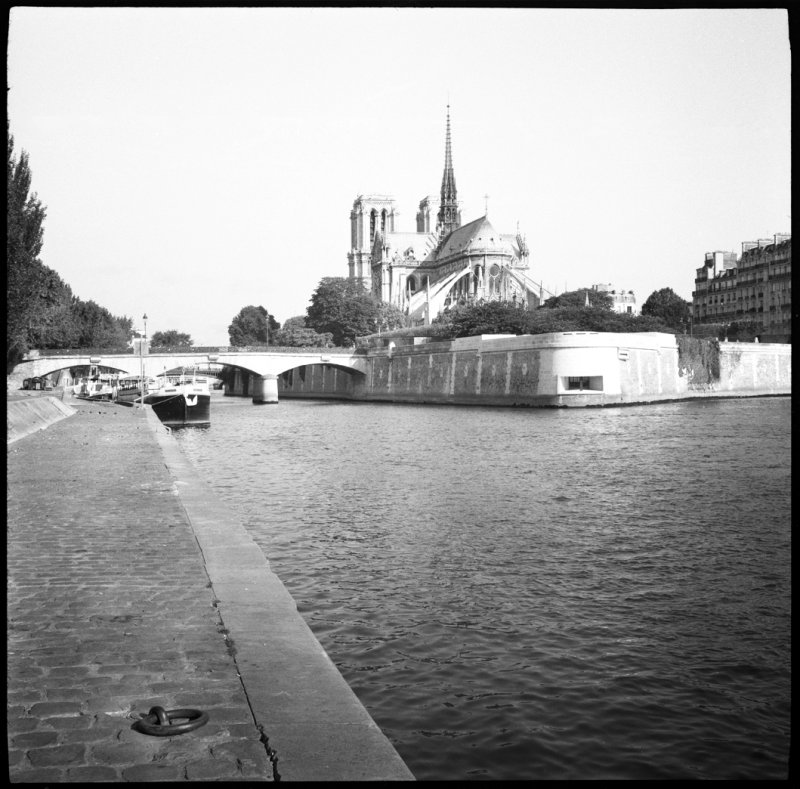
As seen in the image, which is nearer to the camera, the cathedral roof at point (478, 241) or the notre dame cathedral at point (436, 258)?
the notre dame cathedral at point (436, 258)

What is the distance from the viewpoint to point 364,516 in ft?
42.2

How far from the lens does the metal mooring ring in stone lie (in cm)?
384

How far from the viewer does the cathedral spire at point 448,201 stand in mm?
130750

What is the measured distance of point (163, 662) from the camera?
4801 mm

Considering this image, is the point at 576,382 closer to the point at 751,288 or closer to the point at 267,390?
the point at 267,390

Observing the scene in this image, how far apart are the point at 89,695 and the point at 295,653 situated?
3.94 feet

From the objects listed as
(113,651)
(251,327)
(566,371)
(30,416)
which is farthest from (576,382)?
(251,327)

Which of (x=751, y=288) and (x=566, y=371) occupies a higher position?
(x=751, y=288)

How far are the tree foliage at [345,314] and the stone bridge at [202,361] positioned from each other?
62.8 feet

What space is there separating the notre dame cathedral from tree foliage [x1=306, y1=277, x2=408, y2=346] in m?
3.71

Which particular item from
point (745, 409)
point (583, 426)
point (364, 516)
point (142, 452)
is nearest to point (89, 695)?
point (364, 516)

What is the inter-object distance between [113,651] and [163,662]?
34 cm

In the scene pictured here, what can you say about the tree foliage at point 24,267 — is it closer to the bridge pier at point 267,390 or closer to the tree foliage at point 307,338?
the bridge pier at point 267,390

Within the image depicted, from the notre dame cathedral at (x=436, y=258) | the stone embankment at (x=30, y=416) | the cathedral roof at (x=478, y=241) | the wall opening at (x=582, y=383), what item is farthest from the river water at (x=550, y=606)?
the cathedral roof at (x=478, y=241)
